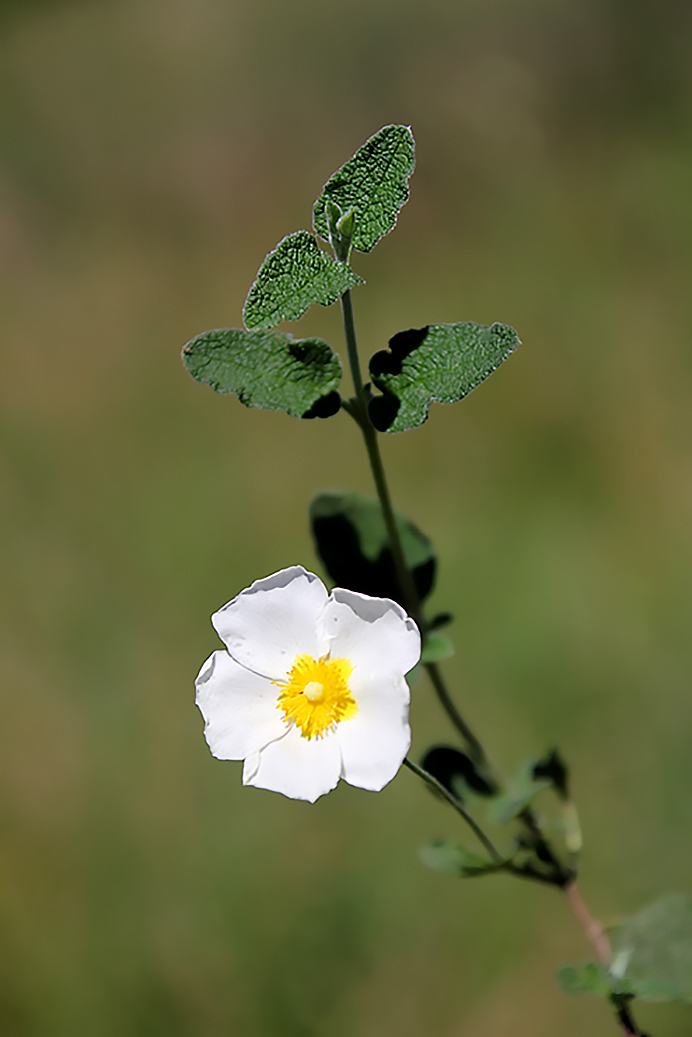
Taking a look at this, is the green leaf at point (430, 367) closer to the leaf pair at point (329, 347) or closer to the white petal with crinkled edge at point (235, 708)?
the leaf pair at point (329, 347)

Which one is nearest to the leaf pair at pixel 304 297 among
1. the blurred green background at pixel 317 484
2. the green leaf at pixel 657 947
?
the green leaf at pixel 657 947

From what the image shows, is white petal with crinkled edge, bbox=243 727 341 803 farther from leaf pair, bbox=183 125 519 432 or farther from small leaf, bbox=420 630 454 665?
leaf pair, bbox=183 125 519 432

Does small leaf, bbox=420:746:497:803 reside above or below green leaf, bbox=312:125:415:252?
below

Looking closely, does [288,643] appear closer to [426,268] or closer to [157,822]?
[157,822]

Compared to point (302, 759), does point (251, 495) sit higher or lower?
higher

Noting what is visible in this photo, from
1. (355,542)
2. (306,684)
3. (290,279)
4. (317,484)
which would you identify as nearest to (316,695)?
(306,684)

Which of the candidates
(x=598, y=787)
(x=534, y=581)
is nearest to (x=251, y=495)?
(x=534, y=581)

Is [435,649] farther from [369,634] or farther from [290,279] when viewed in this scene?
[290,279]

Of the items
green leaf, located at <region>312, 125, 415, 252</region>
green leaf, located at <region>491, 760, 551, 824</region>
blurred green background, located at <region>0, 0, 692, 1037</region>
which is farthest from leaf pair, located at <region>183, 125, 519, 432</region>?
blurred green background, located at <region>0, 0, 692, 1037</region>
